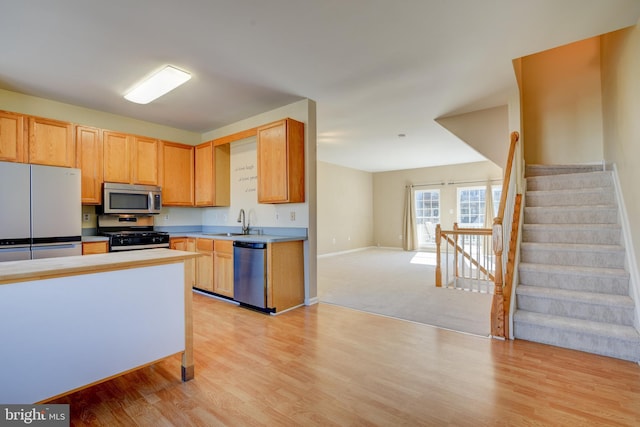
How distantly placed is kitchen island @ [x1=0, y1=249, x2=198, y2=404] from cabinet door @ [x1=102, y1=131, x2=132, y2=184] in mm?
2494

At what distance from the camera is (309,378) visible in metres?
2.02

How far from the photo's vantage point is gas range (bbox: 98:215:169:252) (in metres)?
3.59

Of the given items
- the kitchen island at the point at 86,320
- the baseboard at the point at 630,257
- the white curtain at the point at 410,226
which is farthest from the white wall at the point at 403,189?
the kitchen island at the point at 86,320

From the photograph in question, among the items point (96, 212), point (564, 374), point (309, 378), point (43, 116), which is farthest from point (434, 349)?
point (43, 116)

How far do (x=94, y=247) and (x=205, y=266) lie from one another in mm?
1293

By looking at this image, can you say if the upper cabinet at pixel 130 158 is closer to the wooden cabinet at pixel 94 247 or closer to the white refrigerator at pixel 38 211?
the white refrigerator at pixel 38 211

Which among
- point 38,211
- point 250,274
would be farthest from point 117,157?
point 250,274

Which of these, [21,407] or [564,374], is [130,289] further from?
[564,374]

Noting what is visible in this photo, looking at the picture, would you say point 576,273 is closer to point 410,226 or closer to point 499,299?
point 499,299

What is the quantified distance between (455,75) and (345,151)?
369cm

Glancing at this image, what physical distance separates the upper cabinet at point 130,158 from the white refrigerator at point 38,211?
0.63m

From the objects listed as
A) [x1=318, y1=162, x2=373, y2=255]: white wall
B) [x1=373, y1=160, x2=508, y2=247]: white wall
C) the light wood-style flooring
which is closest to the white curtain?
[x1=373, y1=160, x2=508, y2=247]: white wall

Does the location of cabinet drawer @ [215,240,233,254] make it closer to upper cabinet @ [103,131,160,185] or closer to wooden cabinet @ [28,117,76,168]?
upper cabinet @ [103,131,160,185]

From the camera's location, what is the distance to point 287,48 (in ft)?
8.33
